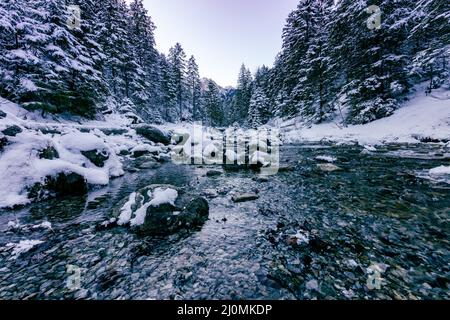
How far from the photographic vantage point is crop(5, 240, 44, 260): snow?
11.6ft

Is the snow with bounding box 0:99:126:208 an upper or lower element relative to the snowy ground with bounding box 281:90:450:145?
lower

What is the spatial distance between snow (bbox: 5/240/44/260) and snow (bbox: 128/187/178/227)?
1.52 metres

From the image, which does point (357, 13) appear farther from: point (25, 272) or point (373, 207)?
point (25, 272)

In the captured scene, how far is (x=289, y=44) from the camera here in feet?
114

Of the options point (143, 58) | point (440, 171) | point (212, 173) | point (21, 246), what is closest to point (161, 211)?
point (21, 246)

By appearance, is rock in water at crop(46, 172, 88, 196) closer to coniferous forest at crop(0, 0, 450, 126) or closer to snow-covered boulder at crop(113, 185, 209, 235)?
snow-covered boulder at crop(113, 185, 209, 235)

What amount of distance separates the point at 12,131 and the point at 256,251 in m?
7.89

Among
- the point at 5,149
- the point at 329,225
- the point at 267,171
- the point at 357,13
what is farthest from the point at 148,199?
the point at 357,13

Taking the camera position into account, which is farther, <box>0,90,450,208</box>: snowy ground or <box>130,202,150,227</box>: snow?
<box>0,90,450,208</box>: snowy ground

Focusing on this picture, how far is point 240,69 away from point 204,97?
13437 mm

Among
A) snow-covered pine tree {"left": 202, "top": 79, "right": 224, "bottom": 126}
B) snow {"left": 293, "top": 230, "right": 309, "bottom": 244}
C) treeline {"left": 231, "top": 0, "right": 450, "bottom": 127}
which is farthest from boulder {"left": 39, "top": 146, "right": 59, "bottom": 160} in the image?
snow-covered pine tree {"left": 202, "top": 79, "right": 224, "bottom": 126}

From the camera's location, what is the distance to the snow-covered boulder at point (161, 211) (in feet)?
14.2

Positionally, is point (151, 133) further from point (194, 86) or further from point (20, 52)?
point (194, 86)

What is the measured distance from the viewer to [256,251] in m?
3.57
